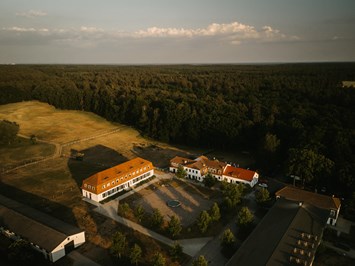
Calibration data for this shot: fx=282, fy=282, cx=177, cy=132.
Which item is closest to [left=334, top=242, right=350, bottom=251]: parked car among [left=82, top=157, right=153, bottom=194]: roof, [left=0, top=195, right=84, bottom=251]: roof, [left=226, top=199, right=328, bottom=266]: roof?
[left=226, top=199, right=328, bottom=266]: roof

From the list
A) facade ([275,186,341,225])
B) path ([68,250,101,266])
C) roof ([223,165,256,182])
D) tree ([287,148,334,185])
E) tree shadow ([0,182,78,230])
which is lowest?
path ([68,250,101,266])

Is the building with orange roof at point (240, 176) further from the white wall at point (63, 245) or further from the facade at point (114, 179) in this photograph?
the white wall at point (63, 245)

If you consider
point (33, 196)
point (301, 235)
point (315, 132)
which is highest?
point (315, 132)

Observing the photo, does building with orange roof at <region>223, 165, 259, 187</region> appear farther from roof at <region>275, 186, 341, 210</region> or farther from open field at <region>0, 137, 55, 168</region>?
open field at <region>0, 137, 55, 168</region>

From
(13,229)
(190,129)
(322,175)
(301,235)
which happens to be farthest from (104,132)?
(301,235)

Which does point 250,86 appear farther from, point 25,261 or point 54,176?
point 25,261

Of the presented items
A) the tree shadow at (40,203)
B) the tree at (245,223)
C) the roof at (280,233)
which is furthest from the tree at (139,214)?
the roof at (280,233)

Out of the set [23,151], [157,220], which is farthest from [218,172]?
[23,151]

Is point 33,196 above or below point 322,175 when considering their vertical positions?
below
